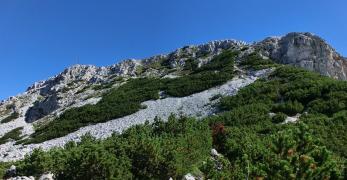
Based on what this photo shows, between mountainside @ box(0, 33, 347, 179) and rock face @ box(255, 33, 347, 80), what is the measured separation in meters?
0.14

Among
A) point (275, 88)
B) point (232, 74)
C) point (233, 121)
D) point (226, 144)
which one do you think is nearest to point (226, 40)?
point (232, 74)

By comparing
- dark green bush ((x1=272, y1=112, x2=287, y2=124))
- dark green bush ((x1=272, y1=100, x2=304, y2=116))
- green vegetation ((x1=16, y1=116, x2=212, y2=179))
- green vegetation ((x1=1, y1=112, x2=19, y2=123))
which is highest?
green vegetation ((x1=1, y1=112, x2=19, y2=123))

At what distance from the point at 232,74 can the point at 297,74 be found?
33.9ft

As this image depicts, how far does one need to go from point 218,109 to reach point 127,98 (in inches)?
716

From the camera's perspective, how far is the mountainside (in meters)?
22.8

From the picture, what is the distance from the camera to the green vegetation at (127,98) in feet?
172

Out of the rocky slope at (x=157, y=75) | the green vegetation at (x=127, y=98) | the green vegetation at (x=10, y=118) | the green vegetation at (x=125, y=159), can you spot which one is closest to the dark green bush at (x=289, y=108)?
the rocky slope at (x=157, y=75)

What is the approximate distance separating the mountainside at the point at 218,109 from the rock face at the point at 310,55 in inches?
5.6

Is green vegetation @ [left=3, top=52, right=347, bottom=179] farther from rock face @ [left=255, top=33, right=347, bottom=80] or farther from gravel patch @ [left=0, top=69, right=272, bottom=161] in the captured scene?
rock face @ [left=255, top=33, right=347, bottom=80]

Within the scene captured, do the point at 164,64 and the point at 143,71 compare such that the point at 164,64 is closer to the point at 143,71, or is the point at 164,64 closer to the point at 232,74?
the point at 143,71

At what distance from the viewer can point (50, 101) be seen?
3228 inches

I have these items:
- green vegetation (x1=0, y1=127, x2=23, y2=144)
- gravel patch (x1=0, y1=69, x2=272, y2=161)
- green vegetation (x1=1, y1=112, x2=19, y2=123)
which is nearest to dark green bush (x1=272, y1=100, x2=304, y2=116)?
gravel patch (x1=0, y1=69, x2=272, y2=161)

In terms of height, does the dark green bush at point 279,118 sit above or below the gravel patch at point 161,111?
below

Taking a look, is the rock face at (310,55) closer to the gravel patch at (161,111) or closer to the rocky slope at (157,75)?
the rocky slope at (157,75)
